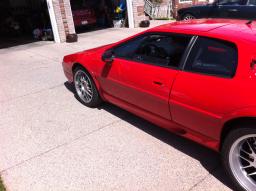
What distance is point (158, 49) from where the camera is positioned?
3.60m

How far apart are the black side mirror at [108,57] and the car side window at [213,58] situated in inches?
50.3

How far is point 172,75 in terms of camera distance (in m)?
3.15

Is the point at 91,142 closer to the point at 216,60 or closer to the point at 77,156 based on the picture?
the point at 77,156

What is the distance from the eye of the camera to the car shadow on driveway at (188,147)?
3.15m

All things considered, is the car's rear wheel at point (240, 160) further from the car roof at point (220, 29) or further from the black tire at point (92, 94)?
the black tire at point (92, 94)

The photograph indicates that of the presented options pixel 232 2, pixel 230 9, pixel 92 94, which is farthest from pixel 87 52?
pixel 232 2

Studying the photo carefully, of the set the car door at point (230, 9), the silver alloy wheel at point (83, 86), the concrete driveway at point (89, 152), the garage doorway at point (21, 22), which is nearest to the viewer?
the concrete driveway at point (89, 152)

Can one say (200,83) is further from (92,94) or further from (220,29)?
(92,94)

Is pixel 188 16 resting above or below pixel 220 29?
below

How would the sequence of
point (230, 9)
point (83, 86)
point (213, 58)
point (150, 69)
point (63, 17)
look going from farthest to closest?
point (63, 17) → point (230, 9) → point (83, 86) → point (150, 69) → point (213, 58)

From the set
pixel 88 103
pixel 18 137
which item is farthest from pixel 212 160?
pixel 18 137

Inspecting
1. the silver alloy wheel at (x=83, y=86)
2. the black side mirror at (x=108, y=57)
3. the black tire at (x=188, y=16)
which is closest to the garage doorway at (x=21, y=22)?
the black tire at (x=188, y=16)

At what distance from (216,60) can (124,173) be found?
5.04 ft

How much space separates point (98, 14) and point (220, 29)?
42.1ft
